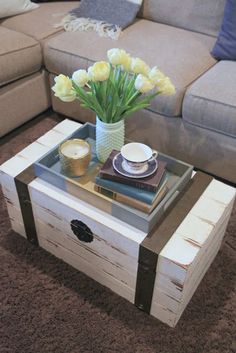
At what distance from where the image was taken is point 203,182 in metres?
1.19

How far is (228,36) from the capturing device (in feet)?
5.45

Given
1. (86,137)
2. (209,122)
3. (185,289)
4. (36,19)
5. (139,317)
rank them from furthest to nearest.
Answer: (36,19) → (209,122) → (86,137) → (139,317) → (185,289)

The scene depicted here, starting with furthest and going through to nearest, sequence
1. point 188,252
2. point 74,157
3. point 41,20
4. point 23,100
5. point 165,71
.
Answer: point 41,20 → point 23,100 → point 165,71 → point 74,157 → point 188,252

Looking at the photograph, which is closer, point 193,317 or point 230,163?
point 193,317

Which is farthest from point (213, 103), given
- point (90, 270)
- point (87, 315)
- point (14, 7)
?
point (14, 7)

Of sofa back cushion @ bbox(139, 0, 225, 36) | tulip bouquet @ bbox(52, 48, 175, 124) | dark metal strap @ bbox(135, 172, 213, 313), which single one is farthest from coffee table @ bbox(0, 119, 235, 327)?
sofa back cushion @ bbox(139, 0, 225, 36)

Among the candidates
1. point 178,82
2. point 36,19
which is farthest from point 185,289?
point 36,19

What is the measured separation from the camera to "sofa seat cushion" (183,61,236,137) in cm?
143

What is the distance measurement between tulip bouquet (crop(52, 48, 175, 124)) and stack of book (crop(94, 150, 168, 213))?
17 centimetres

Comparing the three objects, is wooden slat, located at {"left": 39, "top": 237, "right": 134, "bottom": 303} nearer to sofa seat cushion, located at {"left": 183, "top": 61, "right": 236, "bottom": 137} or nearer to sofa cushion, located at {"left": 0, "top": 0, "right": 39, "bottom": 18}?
sofa seat cushion, located at {"left": 183, "top": 61, "right": 236, "bottom": 137}

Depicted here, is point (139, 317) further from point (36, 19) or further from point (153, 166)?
point (36, 19)

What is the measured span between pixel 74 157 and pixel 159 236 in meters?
0.34

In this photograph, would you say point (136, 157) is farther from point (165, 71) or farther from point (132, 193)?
point (165, 71)

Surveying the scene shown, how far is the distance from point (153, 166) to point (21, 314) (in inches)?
24.6
